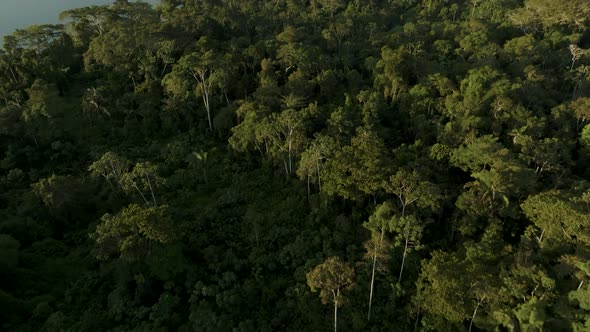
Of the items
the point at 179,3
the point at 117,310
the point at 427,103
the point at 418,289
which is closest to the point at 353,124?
the point at 427,103

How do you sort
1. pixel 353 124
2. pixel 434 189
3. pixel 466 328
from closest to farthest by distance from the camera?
pixel 466 328, pixel 434 189, pixel 353 124

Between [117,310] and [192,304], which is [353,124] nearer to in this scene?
[192,304]

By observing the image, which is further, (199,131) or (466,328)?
(199,131)

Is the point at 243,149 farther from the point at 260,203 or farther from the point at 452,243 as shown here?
the point at 452,243

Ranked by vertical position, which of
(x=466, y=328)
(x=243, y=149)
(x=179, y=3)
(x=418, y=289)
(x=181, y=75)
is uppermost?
(x=179, y=3)

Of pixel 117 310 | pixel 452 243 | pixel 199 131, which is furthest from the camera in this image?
pixel 199 131

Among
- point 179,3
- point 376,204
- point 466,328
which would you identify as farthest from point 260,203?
A: point 179,3

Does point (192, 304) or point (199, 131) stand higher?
point (199, 131)
